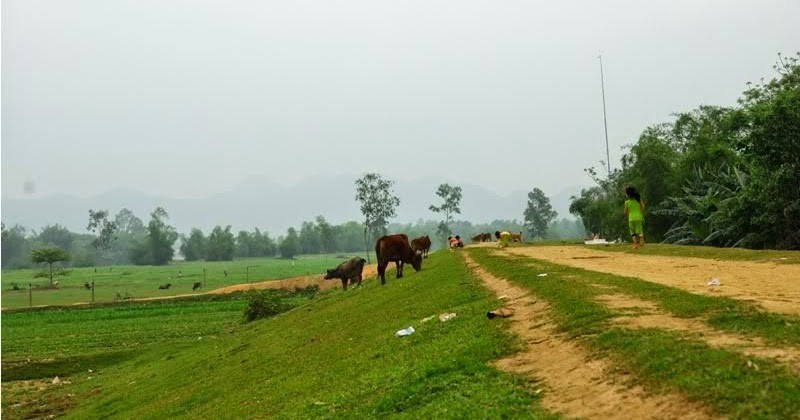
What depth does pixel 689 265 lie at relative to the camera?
1522cm

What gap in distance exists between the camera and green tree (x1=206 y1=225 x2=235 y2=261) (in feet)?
561

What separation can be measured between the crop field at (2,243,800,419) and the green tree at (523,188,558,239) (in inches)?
4299

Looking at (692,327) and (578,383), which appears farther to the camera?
(692,327)

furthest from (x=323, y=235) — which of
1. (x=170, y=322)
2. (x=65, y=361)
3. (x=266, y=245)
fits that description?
(x=65, y=361)

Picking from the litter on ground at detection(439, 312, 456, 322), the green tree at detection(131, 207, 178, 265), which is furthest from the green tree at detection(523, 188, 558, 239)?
the litter on ground at detection(439, 312, 456, 322)

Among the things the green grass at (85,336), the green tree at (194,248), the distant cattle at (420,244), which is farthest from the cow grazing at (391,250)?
the green tree at (194,248)

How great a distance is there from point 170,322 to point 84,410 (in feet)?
77.5

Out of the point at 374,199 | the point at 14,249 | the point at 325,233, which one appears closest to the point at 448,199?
the point at 374,199

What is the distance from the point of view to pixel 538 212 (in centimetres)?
12975

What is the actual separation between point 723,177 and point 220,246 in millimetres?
154260

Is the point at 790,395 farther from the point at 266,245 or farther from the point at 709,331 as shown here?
the point at 266,245

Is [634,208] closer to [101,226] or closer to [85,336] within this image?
[85,336]

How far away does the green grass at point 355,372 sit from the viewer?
693 centimetres

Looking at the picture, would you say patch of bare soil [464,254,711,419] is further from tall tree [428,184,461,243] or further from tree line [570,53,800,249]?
tall tree [428,184,461,243]
